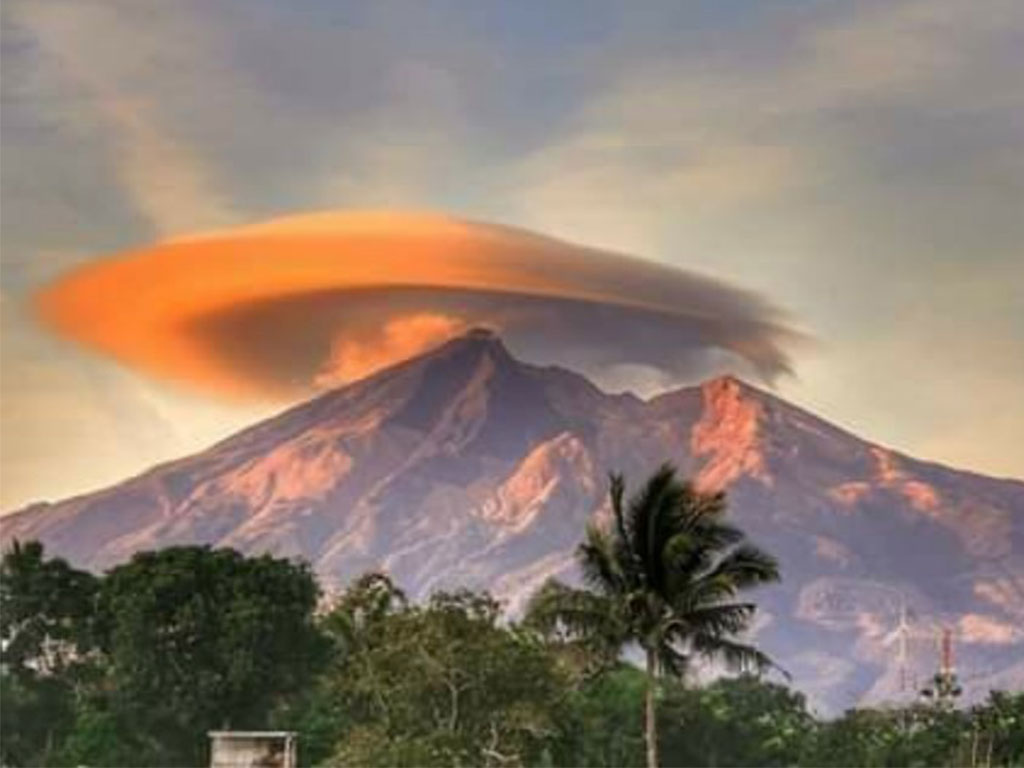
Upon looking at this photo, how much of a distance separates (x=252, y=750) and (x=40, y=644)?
12.8 metres

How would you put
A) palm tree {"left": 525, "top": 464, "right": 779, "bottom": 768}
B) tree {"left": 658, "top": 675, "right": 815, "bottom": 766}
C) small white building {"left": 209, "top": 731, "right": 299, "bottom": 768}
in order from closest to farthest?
1. palm tree {"left": 525, "top": 464, "right": 779, "bottom": 768}
2. small white building {"left": 209, "top": 731, "right": 299, "bottom": 768}
3. tree {"left": 658, "top": 675, "right": 815, "bottom": 766}

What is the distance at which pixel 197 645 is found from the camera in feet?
120

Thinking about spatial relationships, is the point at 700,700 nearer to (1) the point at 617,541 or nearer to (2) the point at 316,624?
(2) the point at 316,624

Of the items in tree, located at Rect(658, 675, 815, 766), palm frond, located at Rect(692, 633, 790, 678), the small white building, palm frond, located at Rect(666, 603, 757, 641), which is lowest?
the small white building

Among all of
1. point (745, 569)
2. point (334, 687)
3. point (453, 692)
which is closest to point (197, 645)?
point (334, 687)

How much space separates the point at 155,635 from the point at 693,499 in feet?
45.7

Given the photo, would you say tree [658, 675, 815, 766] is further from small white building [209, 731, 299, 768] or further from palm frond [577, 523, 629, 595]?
palm frond [577, 523, 629, 595]

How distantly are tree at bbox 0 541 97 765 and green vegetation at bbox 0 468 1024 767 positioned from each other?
0.15 feet

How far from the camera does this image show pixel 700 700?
42125mm

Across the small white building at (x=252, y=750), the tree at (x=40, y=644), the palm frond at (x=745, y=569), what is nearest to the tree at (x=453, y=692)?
the small white building at (x=252, y=750)

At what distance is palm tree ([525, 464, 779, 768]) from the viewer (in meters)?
25.3

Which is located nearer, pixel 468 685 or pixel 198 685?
pixel 468 685

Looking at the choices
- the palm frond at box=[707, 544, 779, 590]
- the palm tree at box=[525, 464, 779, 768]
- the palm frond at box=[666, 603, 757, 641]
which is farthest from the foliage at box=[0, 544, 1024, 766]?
the palm frond at box=[707, 544, 779, 590]

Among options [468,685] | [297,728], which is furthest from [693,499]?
[297,728]
